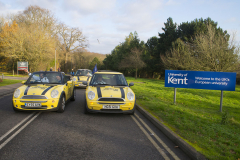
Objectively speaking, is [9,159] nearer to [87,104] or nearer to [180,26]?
[87,104]

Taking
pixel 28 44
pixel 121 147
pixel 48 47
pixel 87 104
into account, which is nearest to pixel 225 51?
pixel 87 104

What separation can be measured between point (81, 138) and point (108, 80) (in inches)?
134

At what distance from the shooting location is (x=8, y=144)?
3834 millimetres

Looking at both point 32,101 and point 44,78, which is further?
point 44,78

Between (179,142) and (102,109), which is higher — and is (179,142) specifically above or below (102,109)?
below

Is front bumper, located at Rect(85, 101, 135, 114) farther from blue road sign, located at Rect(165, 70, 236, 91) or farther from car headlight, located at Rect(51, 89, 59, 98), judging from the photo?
blue road sign, located at Rect(165, 70, 236, 91)

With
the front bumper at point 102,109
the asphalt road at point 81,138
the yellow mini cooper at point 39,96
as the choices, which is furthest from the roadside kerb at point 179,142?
the yellow mini cooper at point 39,96

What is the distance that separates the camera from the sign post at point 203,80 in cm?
769

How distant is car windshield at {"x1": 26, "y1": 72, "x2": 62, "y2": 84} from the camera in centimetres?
734

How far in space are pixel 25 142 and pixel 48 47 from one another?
32879mm

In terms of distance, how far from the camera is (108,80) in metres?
7.37

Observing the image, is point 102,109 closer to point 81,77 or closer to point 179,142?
point 179,142

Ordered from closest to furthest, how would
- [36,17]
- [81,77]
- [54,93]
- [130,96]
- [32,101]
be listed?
[32,101] < [130,96] < [54,93] < [81,77] < [36,17]

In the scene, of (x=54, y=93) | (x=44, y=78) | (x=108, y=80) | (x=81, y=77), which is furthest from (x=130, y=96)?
(x=81, y=77)
